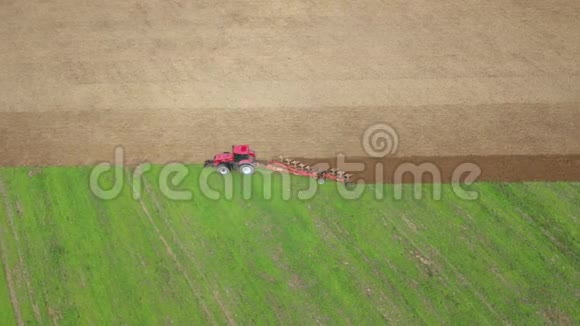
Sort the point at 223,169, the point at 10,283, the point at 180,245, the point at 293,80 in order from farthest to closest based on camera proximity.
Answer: the point at 293,80 < the point at 223,169 < the point at 180,245 < the point at 10,283

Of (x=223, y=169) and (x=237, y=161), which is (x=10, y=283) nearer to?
(x=223, y=169)

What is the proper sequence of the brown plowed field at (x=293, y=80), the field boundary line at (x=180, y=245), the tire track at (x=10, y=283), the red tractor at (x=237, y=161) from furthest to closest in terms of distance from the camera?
the brown plowed field at (x=293, y=80)
the red tractor at (x=237, y=161)
the tire track at (x=10, y=283)
the field boundary line at (x=180, y=245)

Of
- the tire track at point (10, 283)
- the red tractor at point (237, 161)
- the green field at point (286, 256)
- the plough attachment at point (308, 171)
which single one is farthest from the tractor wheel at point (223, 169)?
the tire track at point (10, 283)
